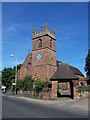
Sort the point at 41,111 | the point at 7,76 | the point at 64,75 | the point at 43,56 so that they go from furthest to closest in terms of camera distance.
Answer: the point at 7,76 → the point at 43,56 → the point at 64,75 → the point at 41,111

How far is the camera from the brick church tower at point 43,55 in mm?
57781

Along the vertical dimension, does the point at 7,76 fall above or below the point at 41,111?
above

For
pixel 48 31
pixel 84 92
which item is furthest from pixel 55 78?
pixel 48 31

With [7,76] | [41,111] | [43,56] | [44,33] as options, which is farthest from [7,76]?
[41,111]

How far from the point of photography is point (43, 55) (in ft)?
193

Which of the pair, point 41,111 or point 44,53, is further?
point 44,53

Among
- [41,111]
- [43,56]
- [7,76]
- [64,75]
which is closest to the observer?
[41,111]

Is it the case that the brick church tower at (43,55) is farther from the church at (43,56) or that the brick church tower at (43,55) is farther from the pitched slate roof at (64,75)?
the pitched slate roof at (64,75)

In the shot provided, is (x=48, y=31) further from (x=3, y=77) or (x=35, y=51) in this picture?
(x=3, y=77)

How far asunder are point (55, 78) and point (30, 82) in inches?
617

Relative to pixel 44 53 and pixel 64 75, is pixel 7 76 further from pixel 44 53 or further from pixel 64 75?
pixel 64 75

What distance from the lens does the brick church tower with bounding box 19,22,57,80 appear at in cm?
5778

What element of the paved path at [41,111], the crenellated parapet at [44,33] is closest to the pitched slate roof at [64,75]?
the paved path at [41,111]

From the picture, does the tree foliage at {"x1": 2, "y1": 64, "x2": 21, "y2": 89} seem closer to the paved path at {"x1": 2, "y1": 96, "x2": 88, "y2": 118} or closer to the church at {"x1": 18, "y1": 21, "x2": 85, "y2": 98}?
the church at {"x1": 18, "y1": 21, "x2": 85, "y2": 98}
